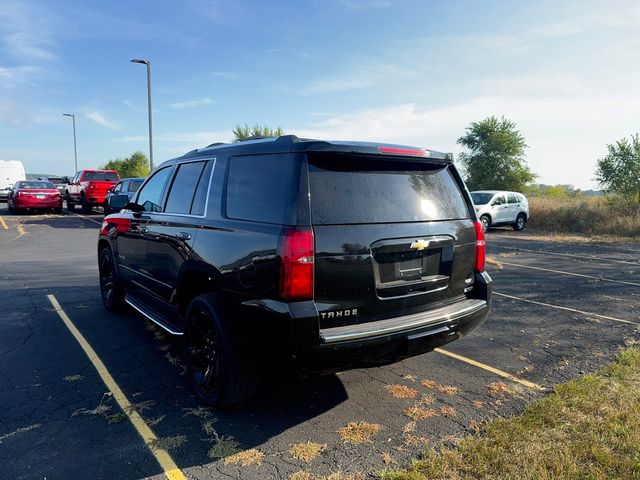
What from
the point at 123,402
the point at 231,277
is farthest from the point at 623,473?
the point at 123,402

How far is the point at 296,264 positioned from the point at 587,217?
2227 cm

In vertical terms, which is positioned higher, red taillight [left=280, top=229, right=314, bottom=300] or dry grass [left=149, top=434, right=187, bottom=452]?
red taillight [left=280, top=229, right=314, bottom=300]

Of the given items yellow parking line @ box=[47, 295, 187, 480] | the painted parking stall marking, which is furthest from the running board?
the painted parking stall marking

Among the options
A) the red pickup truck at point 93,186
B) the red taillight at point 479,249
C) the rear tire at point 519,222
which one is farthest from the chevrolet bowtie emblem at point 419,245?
the red pickup truck at point 93,186

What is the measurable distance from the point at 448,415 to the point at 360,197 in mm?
1757

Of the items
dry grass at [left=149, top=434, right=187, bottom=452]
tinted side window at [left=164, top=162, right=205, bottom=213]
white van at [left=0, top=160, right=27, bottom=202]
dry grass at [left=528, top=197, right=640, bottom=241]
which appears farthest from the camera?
white van at [left=0, top=160, right=27, bottom=202]

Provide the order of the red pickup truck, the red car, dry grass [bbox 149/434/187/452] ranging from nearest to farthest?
dry grass [bbox 149/434/187/452] < the red car < the red pickup truck

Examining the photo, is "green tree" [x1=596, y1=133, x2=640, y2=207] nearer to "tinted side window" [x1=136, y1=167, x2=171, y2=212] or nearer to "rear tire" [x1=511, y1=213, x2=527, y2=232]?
"rear tire" [x1=511, y1=213, x2=527, y2=232]

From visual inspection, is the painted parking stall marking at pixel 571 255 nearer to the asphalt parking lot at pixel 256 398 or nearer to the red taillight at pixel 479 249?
the asphalt parking lot at pixel 256 398

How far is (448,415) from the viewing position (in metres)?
3.35

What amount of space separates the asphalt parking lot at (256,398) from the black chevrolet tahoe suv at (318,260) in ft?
1.36

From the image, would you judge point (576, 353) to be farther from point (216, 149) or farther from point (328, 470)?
point (216, 149)

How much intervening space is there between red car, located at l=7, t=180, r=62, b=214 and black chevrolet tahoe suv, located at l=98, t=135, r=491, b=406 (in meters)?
20.7

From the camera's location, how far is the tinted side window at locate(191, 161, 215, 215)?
3.70m
